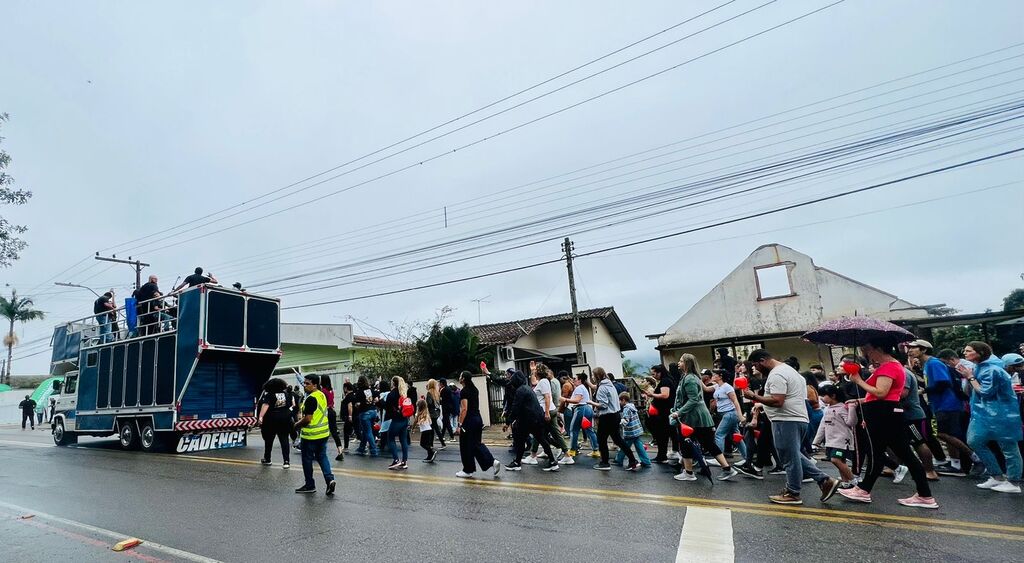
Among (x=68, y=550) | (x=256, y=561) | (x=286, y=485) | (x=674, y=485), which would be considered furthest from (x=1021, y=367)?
(x=68, y=550)

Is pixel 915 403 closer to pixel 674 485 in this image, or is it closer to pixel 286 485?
pixel 674 485

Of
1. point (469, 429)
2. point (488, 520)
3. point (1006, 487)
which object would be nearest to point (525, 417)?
point (469, 429)

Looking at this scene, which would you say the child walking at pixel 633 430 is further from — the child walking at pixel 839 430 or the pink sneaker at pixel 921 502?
the pink sneaker at pixel 921 502

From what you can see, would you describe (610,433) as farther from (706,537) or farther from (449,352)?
(449,352)

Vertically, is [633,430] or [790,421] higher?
[790,421]

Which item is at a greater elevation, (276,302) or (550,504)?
(276,302)

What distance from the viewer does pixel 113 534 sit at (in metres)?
5.89

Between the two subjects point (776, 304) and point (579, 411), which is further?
point (776, 304)

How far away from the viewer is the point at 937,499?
6.20 meters

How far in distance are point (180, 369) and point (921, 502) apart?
45.2 ft

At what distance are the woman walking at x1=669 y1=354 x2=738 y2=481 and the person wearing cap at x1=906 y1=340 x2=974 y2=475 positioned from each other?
2.89 m

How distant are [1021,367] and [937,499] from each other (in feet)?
9.38

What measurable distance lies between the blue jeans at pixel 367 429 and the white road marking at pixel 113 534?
5.69 metres

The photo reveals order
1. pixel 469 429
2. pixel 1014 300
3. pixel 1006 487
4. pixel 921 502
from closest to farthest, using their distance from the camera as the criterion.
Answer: pixel 921 502, pixel 1006 487, pixel 469 429, pixel 1014 300
